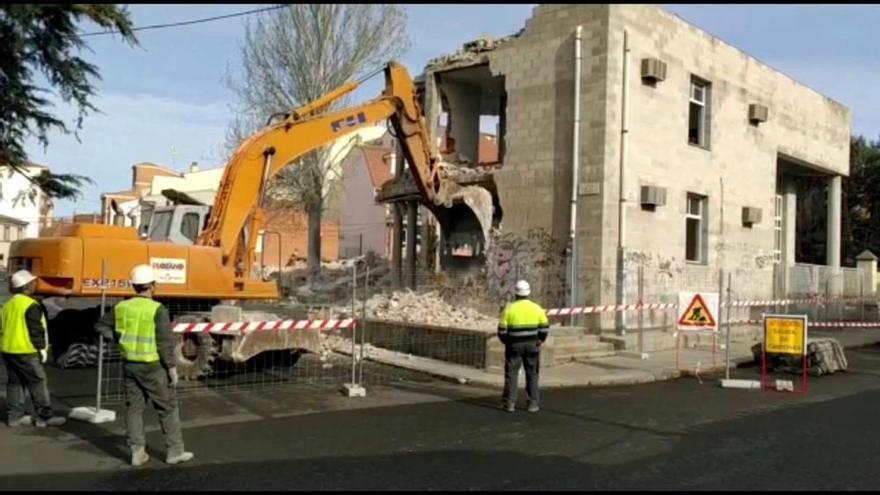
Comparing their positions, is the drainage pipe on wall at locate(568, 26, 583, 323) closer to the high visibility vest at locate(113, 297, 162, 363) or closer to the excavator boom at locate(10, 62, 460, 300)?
the excavator boom at locate(10, 62, 460, 300)

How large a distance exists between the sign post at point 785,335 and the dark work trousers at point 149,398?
10.3 m

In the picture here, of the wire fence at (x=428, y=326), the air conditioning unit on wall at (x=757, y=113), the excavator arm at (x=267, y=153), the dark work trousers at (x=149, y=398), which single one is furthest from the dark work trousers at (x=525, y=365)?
the air conditioning unit on wall at (x=757, y=113)

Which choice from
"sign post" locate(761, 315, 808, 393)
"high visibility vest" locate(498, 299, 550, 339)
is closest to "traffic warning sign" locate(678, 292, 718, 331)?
"sign post" locate(761, 315, 808, 393)

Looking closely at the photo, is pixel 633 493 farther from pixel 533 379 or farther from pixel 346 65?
pixel 346 65

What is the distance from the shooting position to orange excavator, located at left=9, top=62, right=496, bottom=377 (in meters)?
12.5

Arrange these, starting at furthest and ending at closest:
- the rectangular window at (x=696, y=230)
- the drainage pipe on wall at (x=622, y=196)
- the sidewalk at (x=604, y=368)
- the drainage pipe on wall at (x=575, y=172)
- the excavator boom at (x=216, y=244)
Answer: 1. the rectangular window at (x=696, y=230)
2. the drainage pipe on wall at (x=575, y=172)
3. the drainage pipe on wall at (x=622, y=196)
4. the sidewalk at (x=604, y=368)
5. the excavator boom at (x=216, y=244)

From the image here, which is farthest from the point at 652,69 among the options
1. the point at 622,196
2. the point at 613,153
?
the point at 622,196

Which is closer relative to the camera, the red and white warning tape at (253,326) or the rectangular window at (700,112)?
the red and white warning tape at (253,326)

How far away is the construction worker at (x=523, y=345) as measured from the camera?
11.0m

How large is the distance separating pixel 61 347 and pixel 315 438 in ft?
26.2

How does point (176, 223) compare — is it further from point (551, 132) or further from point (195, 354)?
point (551, 132)

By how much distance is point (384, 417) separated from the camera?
34.1ft

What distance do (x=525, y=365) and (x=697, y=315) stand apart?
16.1 ft

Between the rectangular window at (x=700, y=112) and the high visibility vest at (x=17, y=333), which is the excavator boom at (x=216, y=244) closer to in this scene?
the high visibility vest at (x=17, y=333)
